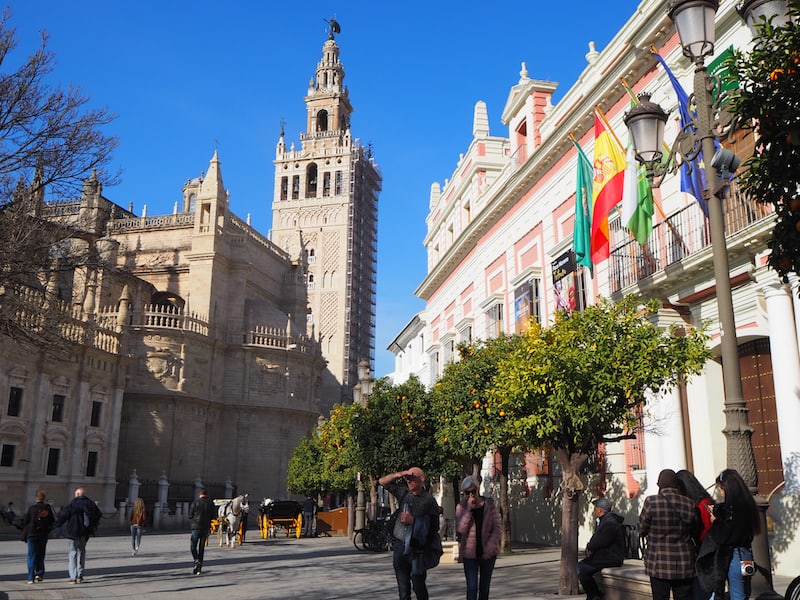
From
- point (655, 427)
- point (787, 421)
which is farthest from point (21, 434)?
point (787, 421)

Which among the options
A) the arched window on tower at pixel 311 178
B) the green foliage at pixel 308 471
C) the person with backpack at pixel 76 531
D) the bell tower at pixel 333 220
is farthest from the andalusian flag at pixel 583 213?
the arched window on tower at pixel 311 178

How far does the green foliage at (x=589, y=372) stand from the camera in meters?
11.4

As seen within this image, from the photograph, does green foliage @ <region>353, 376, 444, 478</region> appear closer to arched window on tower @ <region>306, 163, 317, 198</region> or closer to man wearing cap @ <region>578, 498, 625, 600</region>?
man wearing cap @ <region>578, 498, 625, 600</region>

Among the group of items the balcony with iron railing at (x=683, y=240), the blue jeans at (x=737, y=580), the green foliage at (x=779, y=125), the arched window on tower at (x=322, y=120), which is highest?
the arched window on tower at (x=322, y=120)

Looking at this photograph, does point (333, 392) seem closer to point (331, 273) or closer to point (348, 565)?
point (331, 273)

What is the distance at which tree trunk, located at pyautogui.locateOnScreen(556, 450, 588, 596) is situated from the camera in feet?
36.2

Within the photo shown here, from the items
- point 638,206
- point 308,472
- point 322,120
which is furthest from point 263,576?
point 322,120

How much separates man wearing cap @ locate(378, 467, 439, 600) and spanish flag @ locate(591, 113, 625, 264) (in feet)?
34.2

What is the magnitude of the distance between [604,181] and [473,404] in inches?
233

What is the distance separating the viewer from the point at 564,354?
11.6 m

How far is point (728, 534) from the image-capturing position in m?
6.23

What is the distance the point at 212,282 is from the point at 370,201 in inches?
1777

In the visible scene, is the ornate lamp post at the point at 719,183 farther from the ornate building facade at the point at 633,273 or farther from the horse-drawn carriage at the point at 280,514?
the horse-drawn carriage at the point at 280,514

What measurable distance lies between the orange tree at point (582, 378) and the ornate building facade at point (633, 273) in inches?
42.2
